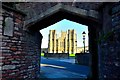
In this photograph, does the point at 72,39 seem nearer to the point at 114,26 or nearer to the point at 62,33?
the point at 62,33

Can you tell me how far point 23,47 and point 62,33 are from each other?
2304 inches

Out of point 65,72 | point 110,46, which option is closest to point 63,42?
point 65,72

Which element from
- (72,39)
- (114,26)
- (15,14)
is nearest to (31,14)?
(15,14)

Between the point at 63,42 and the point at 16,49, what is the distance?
57.9m

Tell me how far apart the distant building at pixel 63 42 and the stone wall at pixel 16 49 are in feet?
181

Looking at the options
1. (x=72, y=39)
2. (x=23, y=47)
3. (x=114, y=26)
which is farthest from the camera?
(x=72, y=39)

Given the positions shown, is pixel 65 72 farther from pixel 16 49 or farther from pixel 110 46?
pixel 110 46

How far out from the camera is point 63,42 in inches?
2532

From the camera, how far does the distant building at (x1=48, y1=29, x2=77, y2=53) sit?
6284cm

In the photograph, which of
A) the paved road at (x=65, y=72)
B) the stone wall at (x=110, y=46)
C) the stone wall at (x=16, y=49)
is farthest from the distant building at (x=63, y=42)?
the stone wall at (x=110, y=46)

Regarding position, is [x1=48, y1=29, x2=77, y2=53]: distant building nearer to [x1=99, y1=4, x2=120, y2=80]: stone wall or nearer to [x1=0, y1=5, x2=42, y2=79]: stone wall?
[x1=0, y1=5, x2=42, y2=79]: stone wall

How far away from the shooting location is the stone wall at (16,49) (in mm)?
5800

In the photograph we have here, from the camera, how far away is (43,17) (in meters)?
7.27

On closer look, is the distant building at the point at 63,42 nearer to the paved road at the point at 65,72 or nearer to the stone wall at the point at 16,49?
the paved road at the point at 65,72
